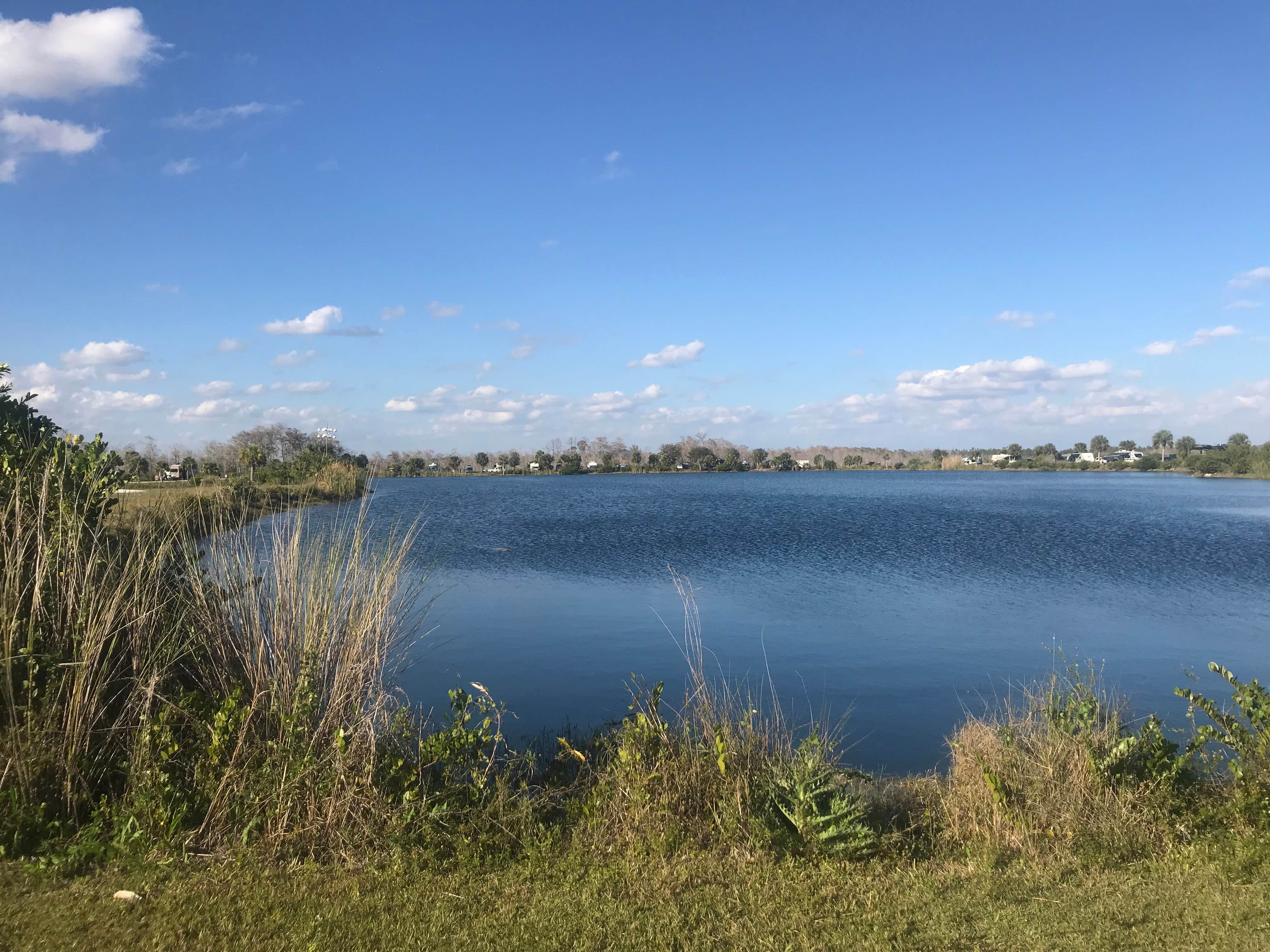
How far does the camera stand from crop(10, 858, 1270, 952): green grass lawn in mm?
3861

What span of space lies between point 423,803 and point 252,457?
22.7ft

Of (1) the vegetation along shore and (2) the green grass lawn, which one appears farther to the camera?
(1) the vegetation along shore

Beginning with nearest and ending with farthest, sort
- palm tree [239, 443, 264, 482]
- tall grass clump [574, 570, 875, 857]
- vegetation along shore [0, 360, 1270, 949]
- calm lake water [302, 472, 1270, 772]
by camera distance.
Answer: vegetation along shore [0, 360, 1270, 949]
tall grass clump [574, 570, 875, 857]
palm tree [239, 443, 264, 482]
calm lake water [302, 472, 1270, 772]

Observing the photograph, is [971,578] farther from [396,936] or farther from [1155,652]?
[396,936]

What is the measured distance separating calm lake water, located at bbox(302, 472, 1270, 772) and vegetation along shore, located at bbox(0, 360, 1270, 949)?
2339 mm

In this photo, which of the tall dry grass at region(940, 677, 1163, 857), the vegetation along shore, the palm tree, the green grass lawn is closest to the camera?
the green grass lawn

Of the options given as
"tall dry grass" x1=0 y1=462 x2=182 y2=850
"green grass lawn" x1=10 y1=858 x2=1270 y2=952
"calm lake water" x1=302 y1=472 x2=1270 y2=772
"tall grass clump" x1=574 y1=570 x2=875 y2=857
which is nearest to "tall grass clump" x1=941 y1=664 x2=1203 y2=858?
"green grass lawn" x1=10 y1=858 x2=1270 y2=952

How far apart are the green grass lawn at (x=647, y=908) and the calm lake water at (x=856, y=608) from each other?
3578mm

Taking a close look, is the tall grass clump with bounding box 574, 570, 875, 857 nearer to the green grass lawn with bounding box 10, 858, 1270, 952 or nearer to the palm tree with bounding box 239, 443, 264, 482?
the green grass lawn with bounding box 10, 858, 1270, 952

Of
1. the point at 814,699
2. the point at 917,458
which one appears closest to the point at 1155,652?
the point at 814,699

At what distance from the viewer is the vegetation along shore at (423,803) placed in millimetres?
4090

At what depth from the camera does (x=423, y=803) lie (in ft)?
16.6

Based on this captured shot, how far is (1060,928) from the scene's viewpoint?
4059 mm

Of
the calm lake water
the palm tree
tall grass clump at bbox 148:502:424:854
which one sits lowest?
the calm lake water
